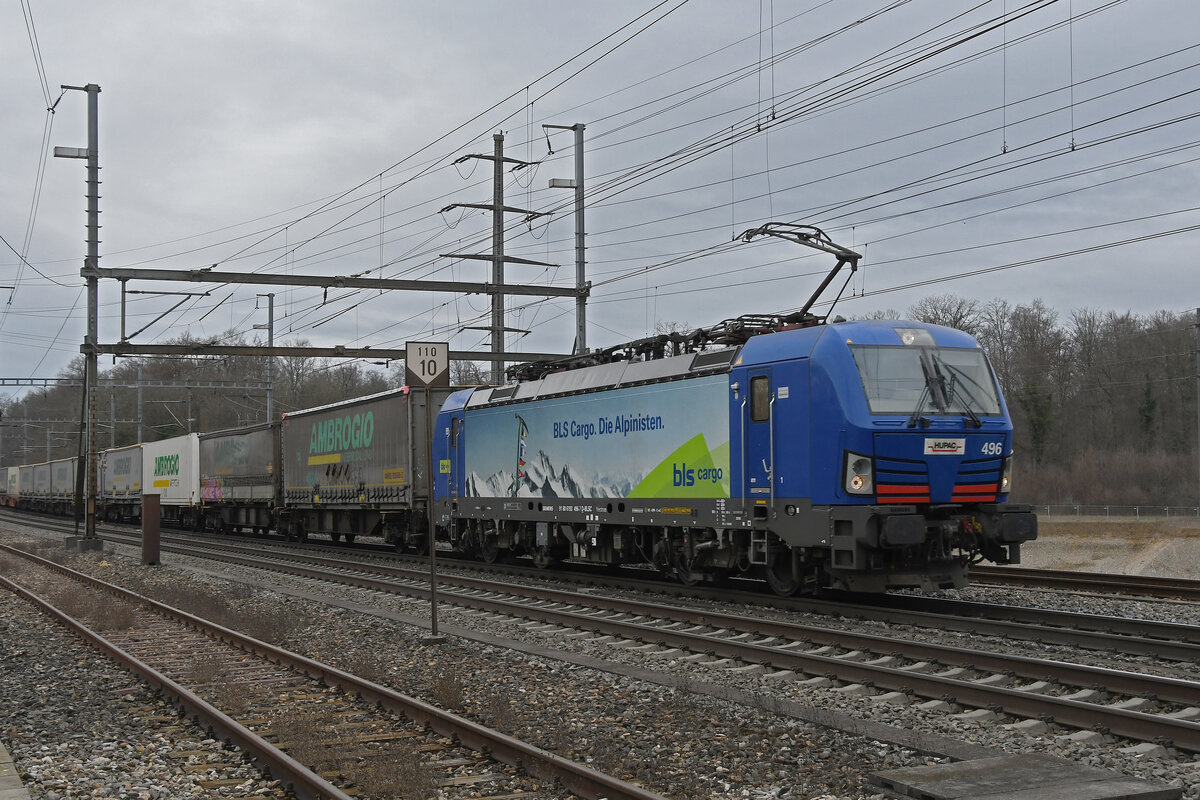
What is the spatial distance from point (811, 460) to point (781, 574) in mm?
2312

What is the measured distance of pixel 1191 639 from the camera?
1091 cm

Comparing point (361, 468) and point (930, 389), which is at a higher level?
point (930, 389)

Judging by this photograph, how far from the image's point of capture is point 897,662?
10.1 meters

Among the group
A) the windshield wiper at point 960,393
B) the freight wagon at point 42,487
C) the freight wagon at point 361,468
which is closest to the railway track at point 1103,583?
the windshield wiper at point 960,393

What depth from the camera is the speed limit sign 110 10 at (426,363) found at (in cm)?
1214

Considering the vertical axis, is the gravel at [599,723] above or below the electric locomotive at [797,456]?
below

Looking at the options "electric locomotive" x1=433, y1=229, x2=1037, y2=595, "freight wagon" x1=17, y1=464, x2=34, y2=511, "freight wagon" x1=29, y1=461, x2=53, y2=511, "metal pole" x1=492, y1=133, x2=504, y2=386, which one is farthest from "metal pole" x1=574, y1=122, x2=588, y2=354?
"freight wagon" x1=17, y1=464, x2=34, y2=511

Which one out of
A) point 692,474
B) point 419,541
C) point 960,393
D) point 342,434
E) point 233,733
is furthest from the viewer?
point 342,434

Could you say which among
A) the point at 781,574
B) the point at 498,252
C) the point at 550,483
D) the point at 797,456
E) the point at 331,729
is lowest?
Answer: the point at 331,729

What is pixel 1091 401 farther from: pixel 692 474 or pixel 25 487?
pixel 25 487

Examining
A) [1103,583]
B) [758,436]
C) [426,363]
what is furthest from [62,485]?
[1103,583]

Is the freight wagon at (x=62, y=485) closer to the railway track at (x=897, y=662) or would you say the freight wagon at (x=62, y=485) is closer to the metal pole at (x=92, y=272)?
the metal pole at (x=92, y=272)

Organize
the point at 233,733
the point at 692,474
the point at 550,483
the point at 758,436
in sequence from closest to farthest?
the point at 233,733 → the point at 758,436 → the point at 692,474 → the point at 550,483

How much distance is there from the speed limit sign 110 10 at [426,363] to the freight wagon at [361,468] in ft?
32.9
